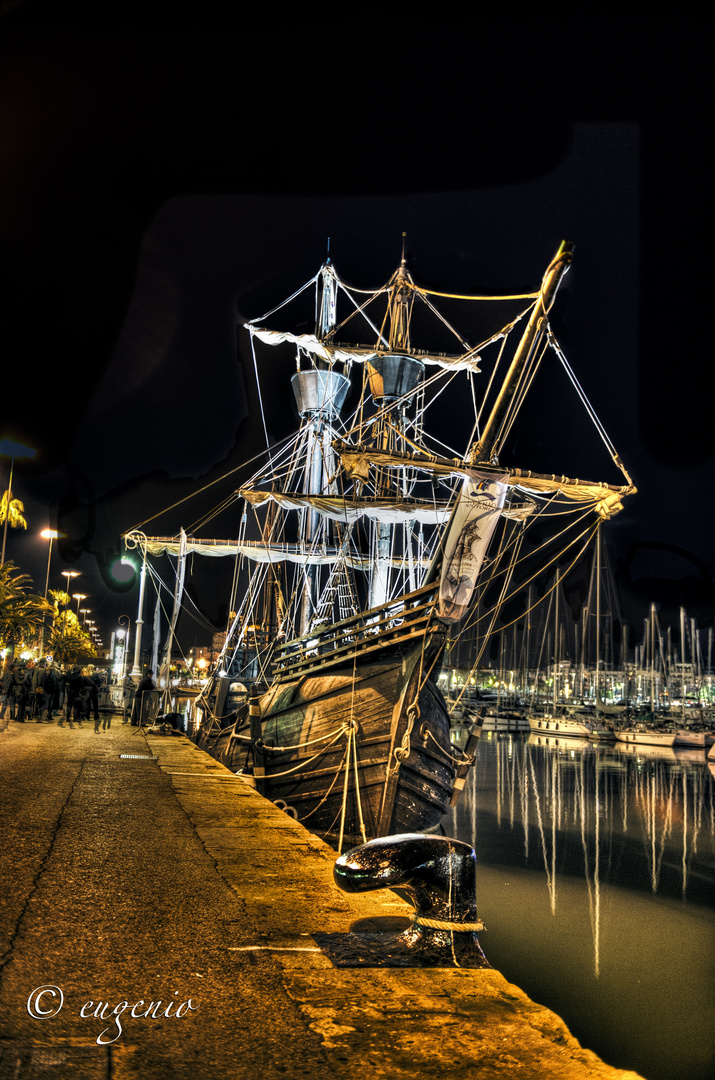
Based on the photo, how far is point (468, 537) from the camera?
14766mm

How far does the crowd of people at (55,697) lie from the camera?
19.9 metres

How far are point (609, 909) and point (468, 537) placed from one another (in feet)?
24.1

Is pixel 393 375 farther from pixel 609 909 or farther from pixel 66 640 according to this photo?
pixel 66 640

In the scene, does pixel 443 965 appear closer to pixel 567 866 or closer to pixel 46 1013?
pixel 46 1013

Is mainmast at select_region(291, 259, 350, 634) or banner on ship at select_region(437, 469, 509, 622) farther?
mainmast at select_region(291, 259, 350, 634)

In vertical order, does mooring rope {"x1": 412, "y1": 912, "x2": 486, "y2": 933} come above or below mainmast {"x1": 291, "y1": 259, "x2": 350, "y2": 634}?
below

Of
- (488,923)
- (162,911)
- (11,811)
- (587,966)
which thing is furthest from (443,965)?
(488,923)

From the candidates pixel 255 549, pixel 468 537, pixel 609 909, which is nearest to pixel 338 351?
pixel 255 549

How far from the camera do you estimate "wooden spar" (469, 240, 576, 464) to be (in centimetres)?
1349

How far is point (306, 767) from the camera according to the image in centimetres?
1608

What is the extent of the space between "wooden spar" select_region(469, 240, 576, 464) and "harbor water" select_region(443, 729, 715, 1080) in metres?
8.57

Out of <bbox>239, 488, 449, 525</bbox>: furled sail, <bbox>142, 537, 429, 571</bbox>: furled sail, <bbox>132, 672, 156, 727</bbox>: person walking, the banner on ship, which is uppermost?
<bbox>239, 488, 449, 525</bbox>: furled sail

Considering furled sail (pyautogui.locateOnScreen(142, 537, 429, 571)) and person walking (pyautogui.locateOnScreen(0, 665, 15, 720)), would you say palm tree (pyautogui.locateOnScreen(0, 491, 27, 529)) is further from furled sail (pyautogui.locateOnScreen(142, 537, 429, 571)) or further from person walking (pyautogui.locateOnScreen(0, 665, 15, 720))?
person walking (pyautogui.locateOnScreen(0, 665, 15, 720))

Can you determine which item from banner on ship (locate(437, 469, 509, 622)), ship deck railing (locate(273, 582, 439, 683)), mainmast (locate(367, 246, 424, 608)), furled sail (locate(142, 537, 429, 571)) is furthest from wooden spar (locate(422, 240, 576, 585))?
furled sail (locate(142, 537, 429, 571))
